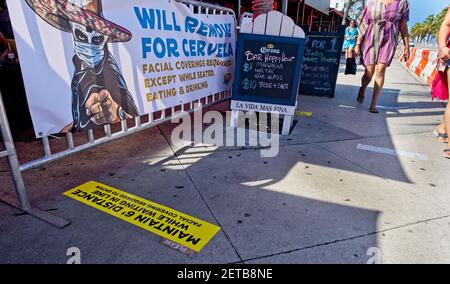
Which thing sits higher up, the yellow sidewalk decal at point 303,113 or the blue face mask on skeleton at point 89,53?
the blue face mask on skeleton at point 89,53

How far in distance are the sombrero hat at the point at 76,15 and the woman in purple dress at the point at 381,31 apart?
436cm

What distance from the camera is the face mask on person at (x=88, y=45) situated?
233 centimetres

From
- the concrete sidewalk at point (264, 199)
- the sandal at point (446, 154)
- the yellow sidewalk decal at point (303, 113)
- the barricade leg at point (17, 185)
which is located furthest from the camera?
the yellow sidewalk decal at point (303, 113)

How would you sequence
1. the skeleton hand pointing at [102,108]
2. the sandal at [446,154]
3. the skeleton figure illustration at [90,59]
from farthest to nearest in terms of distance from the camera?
the sandal at [446,154]
the skeleton hand pointing at [102,108]
the skeleton figure illustration at [90,59]

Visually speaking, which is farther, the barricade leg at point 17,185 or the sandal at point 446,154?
the sandal at point 446,154

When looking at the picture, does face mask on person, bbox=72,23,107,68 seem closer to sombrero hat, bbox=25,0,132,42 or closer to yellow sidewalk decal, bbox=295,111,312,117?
sombrero hat, bbox=25,0,132,42

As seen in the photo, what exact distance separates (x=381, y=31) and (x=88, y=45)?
187 inches

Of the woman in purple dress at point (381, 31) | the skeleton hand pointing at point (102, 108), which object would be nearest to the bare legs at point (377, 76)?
the woman in purple dress at point (381, 31)

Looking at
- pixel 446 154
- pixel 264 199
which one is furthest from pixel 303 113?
pixel 264 199

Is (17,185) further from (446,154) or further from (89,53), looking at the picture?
(446,154)

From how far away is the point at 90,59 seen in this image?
96.0 inches

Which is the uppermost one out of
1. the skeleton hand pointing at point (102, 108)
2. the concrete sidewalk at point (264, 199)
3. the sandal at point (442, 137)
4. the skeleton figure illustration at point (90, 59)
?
the skeleton figure illustration at point (90, 59)

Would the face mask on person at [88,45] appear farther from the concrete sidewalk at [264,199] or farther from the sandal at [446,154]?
the sandal at [446,154]

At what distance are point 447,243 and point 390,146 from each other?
2.02m
